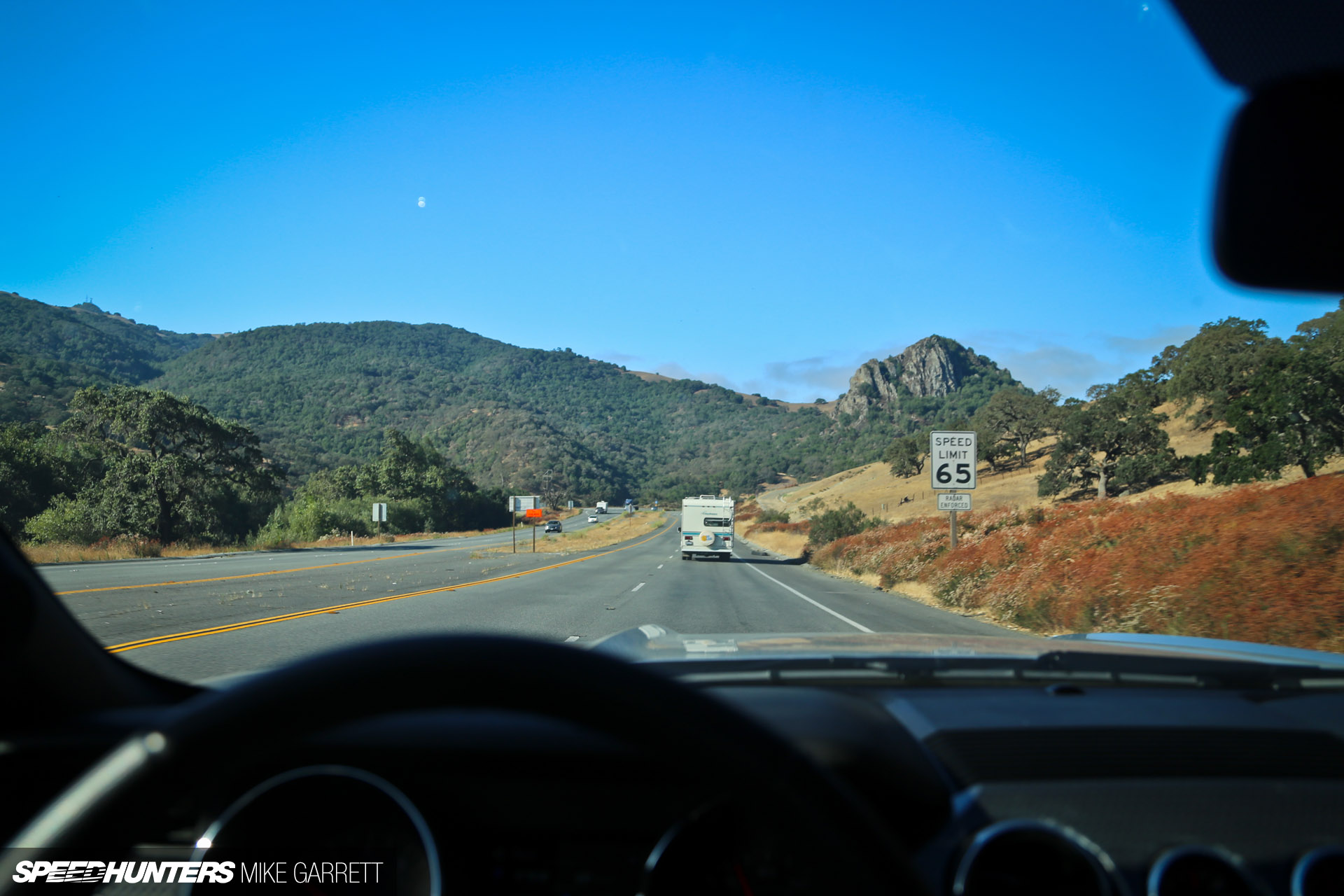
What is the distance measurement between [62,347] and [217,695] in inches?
1121

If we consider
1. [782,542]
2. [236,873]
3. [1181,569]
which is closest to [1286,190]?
[236,873]

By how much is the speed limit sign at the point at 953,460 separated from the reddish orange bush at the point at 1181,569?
6.15ft

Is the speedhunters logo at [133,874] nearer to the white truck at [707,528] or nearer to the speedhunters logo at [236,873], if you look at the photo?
the speedhunters logo at [236,873]

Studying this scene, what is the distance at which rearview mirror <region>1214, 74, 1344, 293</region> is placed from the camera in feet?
8.21

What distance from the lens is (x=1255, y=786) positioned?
213 cm

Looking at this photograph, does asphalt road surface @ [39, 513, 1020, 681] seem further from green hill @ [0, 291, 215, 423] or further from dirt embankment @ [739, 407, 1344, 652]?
green hill @ [0, 291, 215, 423]

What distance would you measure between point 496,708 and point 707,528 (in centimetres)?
3947

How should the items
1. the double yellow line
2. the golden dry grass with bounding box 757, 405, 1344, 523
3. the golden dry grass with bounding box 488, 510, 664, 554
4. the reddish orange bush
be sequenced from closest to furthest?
the double yellow line < the reddish orange bush < the golden dry grass with bounding box 757, 405, 1344, 523 < the golden dry grass with bounding box 488, 510, 664, 554

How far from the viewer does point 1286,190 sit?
268cm

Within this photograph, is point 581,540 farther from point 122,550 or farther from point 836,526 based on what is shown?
point 122,550

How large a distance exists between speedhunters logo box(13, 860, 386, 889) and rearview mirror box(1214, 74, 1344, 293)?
3260 mm

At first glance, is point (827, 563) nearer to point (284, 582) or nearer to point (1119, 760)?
point (284, 582)

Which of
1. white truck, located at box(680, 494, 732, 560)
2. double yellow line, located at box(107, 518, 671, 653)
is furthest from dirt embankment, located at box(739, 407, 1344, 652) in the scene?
white truck, located at box(680, 494, 732, 560)

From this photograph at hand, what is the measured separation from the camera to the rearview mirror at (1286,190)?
8.21 ft
